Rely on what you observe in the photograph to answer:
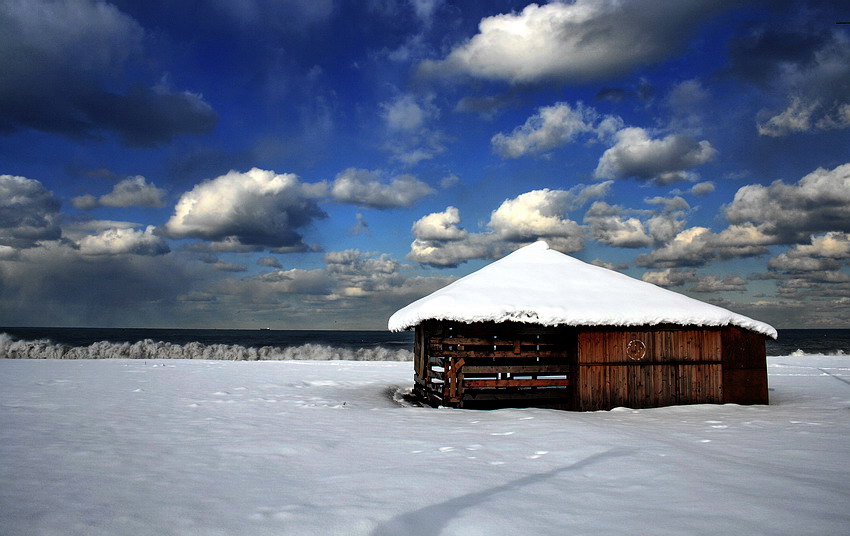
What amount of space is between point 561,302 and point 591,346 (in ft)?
4.23

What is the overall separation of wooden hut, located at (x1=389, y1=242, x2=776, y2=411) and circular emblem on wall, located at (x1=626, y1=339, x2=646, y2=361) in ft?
0.08

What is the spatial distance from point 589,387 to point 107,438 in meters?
10.2

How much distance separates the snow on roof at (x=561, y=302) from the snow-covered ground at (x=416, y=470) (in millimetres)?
2154

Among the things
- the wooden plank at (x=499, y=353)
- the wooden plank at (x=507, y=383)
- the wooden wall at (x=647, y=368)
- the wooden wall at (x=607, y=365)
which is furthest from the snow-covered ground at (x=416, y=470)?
the wooden plank at (x=499, y=353)

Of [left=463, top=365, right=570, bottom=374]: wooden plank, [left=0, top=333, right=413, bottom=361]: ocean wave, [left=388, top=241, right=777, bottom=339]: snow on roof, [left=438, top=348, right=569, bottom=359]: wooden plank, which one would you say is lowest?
[left=0, top=333, right=413, bottom=361]: ocean wave

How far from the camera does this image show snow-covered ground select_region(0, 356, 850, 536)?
510 cm

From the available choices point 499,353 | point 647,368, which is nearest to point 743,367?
point 647,368

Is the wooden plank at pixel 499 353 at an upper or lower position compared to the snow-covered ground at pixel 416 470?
upper

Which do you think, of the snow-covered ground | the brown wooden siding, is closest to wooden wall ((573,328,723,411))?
the brown wooden siding

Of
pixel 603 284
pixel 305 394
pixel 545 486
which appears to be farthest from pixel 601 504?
pixel 305 394

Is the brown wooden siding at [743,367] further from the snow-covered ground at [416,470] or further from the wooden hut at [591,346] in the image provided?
the snow-covered ground at [416,470]

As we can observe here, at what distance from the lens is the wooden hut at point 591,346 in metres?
13.1

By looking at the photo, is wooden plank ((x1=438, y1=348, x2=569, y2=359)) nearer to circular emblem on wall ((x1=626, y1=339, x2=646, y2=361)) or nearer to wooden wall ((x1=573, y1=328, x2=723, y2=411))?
wooden wall ((x1=573, y1=328, x2=723, y2=411))

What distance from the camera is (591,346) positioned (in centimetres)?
1338
